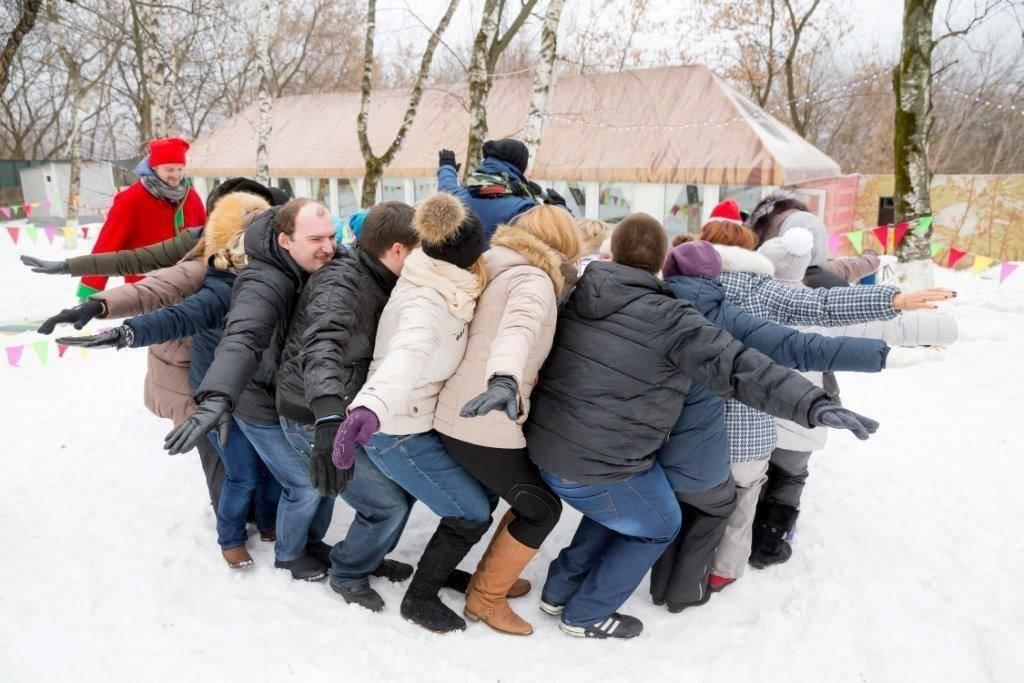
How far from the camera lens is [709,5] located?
18.5m

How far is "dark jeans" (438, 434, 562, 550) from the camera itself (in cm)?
263

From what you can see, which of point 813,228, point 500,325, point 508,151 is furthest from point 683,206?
point 500,325

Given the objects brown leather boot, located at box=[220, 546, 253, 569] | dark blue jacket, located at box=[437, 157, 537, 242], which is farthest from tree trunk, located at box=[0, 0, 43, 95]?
brown leather boot, located at box=[220, 546, 253, 569]

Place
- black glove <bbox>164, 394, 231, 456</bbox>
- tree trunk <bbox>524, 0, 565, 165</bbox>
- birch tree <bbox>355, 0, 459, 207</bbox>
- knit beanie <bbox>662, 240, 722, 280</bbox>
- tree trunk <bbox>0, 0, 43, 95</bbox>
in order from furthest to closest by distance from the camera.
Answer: birch tree <bbox>355, 0, 459, 207</bbox> → tree trunk <bbox>524, 0, 565, 165</bbox> → tree trunk <bbox>0, 0, 43, 95</bbox> → knit beanie <bbox>662, 240, 722, 280</bbox> → black glove <bbox>164, 394, 231, 456</bbox>

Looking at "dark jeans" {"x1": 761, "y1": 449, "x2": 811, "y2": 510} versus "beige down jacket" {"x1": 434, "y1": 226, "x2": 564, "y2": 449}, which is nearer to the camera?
"beige down jacket" {"x1": 434, "y1": 226, "x2": 564, "y2": 449}

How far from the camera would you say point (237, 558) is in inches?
126

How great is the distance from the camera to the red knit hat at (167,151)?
4133mm

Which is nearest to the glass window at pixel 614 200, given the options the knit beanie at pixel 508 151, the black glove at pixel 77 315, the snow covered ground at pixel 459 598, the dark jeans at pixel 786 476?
the snow covered ground at pixel 459 598

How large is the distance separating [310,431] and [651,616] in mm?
1752

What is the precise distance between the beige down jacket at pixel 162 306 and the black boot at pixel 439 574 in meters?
1.37

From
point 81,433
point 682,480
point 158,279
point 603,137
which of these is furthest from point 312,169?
point 682,480

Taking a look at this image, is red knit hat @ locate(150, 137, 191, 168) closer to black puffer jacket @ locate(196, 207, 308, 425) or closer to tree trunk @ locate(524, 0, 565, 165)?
black puffer jacket @ locate(196, 207, 308, 425)

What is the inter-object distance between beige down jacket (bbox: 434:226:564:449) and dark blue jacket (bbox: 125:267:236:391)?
3.76ft

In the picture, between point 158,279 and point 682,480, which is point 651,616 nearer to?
point 682,480
